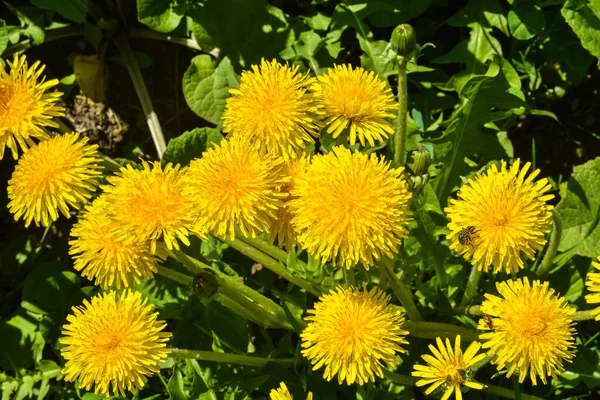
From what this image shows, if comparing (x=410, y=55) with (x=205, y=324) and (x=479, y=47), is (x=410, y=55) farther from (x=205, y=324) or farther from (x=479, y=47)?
(x=205, y=324)

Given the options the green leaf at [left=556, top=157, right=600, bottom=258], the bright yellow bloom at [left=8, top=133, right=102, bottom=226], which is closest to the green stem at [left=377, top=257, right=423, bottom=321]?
the green leaf at [left=556, top=157, right=600, bottom=258]

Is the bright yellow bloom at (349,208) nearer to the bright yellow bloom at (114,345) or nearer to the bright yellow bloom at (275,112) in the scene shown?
the bright yellow bloom at (275,112)

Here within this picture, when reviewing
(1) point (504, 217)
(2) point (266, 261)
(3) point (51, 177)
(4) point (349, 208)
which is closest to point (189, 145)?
(2) point (266, 261)

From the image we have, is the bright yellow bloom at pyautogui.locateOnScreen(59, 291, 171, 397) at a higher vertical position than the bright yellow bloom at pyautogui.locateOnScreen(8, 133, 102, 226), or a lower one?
lower

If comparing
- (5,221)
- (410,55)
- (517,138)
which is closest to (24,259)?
(5,221)

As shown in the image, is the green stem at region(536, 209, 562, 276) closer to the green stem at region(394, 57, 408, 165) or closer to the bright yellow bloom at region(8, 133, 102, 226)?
the green stem at region(394, 57, 408, 165)

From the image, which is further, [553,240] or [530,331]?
[553,240]

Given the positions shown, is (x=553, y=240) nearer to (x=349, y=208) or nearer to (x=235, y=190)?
(x=349, y=208)
